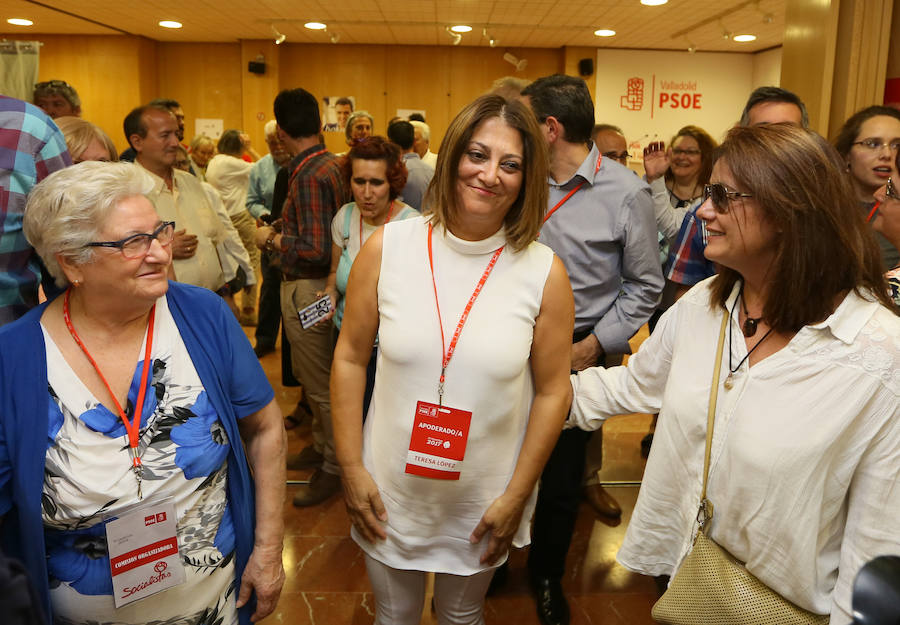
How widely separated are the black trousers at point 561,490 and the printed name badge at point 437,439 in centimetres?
98

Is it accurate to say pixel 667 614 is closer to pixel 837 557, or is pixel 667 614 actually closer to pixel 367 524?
pixel 837 557

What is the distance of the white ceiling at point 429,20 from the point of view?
27.3 feet

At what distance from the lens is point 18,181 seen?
1587 millimetres

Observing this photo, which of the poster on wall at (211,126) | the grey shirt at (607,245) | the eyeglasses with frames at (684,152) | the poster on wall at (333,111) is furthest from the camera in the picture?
the poster on wall at (211,126)

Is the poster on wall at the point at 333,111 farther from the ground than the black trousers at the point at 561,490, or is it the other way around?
the poster on wall at the point at 333,111

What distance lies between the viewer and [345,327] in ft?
6.01

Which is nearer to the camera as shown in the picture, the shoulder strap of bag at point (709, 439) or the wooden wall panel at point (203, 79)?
the shoulder strap of bag at point (709, 439)

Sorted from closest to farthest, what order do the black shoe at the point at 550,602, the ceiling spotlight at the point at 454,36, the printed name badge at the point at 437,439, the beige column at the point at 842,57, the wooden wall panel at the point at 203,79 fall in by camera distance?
the printed name badge at the point at 437,439
the black shoe at the point at 550,602
the beige column at the point at 842,57
the ceiling spotlight at the point at 454,36
the wooden wall panel at the point at 203,79

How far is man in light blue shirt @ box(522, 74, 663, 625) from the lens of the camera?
→ 2.53 m

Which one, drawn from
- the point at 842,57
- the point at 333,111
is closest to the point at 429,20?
the point at 333,111

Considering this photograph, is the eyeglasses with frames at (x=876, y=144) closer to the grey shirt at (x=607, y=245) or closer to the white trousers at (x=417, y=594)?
the grey shirt at (x=607, y=245)

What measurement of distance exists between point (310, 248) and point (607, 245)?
1636 millimetres

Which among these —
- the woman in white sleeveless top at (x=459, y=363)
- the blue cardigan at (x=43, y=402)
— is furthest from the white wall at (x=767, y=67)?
the blue cardigan at (x=43, y=402)

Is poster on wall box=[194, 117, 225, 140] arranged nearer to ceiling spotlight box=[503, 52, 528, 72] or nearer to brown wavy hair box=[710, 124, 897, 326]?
ceiling spotlight box=[503, 52, 528, 72]
